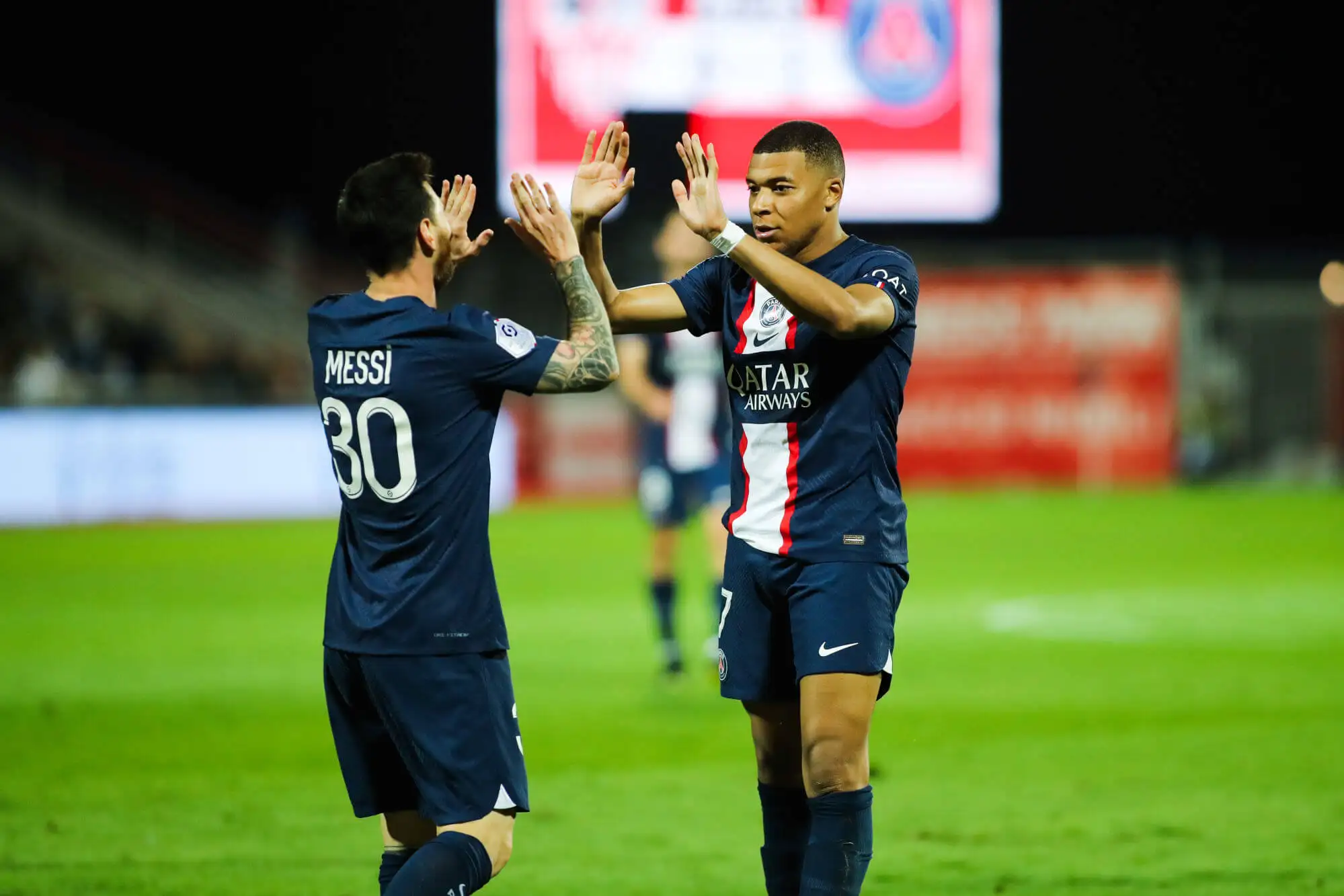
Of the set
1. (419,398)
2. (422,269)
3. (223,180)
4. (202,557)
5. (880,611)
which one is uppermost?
(223,180)

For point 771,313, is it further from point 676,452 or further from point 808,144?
point 676,452

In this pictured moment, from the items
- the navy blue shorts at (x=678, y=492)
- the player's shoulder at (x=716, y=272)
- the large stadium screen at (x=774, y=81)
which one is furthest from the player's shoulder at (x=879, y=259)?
the large stadium screen at (x=774, y=81)

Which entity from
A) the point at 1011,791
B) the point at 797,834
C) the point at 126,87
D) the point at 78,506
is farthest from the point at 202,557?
the point at 126,87

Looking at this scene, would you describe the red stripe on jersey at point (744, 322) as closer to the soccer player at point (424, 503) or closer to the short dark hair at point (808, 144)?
the short dark hair at point (808, 144)

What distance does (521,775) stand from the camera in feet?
13.5

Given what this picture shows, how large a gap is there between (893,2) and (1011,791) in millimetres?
17432

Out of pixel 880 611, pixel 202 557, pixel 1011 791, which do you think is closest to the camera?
pixel 880 611

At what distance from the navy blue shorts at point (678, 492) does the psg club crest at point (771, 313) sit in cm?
523

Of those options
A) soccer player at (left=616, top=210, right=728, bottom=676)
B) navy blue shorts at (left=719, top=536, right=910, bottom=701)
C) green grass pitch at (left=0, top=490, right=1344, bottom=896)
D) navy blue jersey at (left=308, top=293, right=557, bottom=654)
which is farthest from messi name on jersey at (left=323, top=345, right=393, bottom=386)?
soccer player at (left=616, top=210, right=728, bottom=676)

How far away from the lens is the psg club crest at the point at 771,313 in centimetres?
466

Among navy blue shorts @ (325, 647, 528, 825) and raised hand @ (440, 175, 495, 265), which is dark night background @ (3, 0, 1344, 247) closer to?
raised hand @ (440, 175, 495, 265)

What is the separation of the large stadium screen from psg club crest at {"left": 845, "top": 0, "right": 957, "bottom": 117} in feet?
0.06

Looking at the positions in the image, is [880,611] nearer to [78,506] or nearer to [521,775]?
[521,775]

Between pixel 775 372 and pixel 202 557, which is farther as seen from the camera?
pixel 202 557
